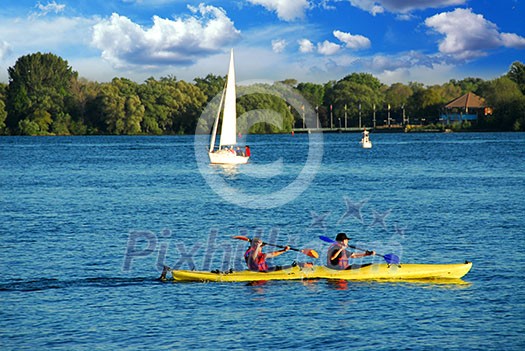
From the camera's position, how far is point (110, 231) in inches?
1780

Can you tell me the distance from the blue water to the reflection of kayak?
42 centimetres

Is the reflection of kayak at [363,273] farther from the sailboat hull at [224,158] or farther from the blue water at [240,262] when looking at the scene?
the sailboat hull at [224,158]

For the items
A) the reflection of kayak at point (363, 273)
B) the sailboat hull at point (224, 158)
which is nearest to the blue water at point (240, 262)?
the reflection of kayak at point (363, 273)

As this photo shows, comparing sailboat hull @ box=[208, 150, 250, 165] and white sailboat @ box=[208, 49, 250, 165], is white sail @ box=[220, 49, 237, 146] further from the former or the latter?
sailboat hull @ box=[208, 150, 250, 165]

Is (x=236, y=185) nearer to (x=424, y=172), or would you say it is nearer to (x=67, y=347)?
(x=424, y=172)

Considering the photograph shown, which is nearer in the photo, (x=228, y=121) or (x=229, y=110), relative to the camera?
(x=229, y=110)

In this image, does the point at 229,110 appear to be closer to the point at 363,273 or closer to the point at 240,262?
the point at 240,262

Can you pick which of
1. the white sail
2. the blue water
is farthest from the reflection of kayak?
the white sail

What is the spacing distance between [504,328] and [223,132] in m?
72.1

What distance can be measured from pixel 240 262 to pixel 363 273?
243 inches

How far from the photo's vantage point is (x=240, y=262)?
35781 mm

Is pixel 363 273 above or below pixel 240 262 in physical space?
above

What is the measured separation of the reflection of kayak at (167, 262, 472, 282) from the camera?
31.5 meters

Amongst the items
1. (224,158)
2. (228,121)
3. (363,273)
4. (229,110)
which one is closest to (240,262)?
(363,273)
